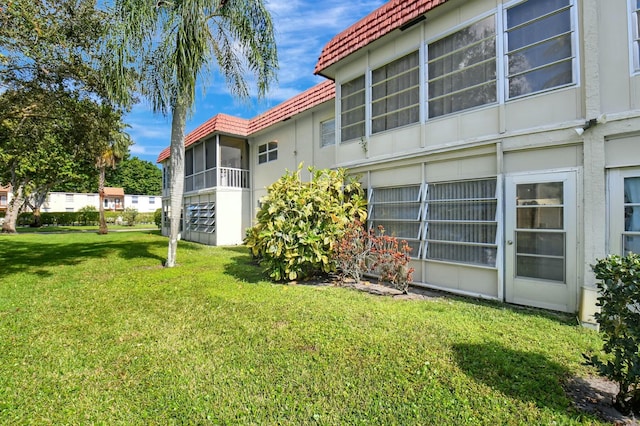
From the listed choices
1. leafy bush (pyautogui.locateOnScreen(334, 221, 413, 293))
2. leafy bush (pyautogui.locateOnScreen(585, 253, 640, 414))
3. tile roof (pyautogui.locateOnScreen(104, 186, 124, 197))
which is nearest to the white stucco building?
leafy bush (pyautogui.locateOnScreen(334, 221, 413, 293))

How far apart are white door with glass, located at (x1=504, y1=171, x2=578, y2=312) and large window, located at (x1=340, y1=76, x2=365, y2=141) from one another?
416 cm

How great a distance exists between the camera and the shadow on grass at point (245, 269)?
7.86 meters

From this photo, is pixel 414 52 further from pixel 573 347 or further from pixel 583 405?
pixel 583 405

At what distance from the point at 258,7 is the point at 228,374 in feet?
30.3

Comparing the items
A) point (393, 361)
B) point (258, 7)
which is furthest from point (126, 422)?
point (258, 7)

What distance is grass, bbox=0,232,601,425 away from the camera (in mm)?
2732

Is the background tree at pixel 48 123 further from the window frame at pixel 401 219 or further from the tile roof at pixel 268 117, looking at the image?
the window frame at pixel 401 219

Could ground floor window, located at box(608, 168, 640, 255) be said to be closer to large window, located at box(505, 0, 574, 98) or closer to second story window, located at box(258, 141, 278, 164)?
large window, located at box(505, 0, 574, 98)

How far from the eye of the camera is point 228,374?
3.32 metres

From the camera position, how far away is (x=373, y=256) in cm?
738

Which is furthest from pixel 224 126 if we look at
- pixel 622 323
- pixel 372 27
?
pixel 622 323

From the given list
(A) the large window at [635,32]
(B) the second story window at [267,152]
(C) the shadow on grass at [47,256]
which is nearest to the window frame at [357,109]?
(A) the large window at [635,32]

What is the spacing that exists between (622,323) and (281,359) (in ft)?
10.3

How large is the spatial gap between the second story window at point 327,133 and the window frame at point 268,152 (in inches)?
127
